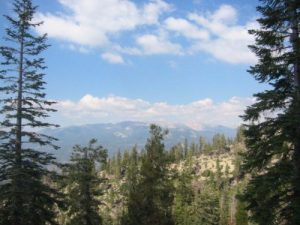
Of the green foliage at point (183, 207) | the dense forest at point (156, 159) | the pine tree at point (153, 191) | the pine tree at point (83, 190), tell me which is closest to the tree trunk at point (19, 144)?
the dense forest at point (156, 159)

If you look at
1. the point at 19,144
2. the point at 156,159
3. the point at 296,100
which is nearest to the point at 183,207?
the point at 156,159

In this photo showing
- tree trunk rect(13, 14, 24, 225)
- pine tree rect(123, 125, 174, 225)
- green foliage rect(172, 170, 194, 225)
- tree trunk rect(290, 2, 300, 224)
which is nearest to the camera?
tree trunk rect(290, 2, 300, 224)

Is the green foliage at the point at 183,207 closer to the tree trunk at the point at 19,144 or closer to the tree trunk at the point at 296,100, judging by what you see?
the tree trunk at the point at 19,144

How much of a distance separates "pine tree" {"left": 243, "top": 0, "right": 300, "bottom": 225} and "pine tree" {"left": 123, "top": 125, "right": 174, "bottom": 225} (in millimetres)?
17494

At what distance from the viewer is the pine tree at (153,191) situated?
33500 mm

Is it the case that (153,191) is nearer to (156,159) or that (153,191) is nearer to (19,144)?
(156,159)

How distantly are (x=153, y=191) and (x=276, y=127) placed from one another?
19475 mm

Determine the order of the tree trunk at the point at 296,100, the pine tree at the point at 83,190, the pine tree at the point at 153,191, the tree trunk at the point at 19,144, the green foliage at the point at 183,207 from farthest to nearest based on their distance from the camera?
the green foliage at the point at 183,207 < the pine tree at the point at 83,190 < the pine tree at the point at 153,191 < the tree trunk at the point at 19,144 < the tree trunk at the point at 296,100

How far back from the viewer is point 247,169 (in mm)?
17031

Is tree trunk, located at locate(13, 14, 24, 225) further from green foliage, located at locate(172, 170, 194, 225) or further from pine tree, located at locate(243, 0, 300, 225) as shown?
green foliage, located at locate(172, 170, 194, 225)

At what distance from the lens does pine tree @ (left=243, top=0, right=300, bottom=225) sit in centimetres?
1540

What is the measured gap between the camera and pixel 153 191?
34.0 meters

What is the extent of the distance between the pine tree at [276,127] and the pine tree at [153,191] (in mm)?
17494

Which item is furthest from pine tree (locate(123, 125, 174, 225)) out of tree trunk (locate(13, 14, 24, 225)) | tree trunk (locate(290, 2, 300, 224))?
tree trunk (locate(290, 2, 300, 224))
